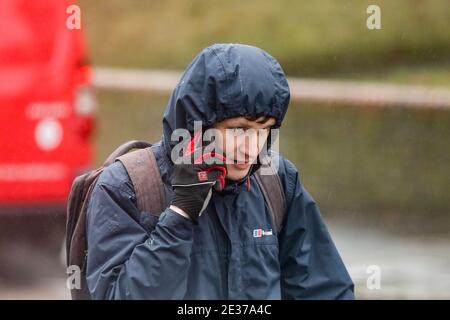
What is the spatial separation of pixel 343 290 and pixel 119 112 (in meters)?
7.80

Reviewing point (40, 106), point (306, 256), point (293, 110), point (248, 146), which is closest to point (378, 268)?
point (40, 106)

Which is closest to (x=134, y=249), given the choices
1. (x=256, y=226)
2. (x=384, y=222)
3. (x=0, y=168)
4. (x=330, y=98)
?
(x=256, y=226)

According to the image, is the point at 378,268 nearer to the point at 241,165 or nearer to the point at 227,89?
the point at 241,165

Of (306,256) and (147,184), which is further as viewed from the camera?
(306,256)

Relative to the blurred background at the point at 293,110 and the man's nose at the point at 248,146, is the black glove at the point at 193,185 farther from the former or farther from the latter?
the blurred background at the point at 293,110

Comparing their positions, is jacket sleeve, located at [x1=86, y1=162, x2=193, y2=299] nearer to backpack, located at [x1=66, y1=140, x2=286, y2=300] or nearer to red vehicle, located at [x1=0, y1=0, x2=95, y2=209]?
backpack, located at [x1=66, y1=140, x2=286, y2=300]

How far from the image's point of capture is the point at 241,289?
112 inches

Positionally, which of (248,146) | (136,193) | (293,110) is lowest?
(293,110)

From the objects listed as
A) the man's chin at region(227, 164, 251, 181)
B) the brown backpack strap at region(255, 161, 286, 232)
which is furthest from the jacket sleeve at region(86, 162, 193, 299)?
the brown backpack strap at region(255, 161, 286, 232)

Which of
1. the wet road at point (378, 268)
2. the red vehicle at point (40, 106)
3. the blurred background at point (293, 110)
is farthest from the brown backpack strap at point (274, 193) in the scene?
the red vehicle at point (40, 106)

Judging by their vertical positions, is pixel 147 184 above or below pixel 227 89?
below

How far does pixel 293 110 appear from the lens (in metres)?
9.69

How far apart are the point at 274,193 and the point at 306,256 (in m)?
0.21
